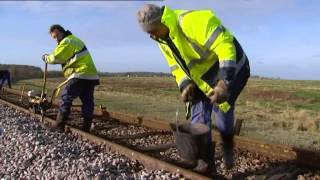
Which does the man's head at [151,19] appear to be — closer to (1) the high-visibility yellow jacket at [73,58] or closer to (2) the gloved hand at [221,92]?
(2) the gloved hand at [221,92]

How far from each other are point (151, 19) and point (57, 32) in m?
4.86

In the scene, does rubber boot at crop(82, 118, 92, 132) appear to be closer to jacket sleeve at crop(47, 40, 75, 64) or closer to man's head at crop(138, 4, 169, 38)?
jacket sleeve at crop(47, 40, 75, 64)

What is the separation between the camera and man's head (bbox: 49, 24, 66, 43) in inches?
365

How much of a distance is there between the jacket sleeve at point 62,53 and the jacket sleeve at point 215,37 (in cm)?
481

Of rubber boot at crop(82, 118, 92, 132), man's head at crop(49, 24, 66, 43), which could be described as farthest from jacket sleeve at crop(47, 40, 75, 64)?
rubber boot at crop(82, 118, 92, 132)

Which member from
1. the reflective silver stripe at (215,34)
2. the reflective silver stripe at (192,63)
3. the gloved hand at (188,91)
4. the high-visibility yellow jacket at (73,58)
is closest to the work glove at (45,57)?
the high-visibility yellow jacket at (73,58)

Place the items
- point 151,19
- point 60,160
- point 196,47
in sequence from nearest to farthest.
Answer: point 151,19 → point 196,47 → point 60,160

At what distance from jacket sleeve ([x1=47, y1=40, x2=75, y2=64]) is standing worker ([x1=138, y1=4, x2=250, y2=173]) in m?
4.03

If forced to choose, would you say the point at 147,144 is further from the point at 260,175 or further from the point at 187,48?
the point at 187,48

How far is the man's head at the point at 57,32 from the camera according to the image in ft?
30.4

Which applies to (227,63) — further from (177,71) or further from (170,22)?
(177,71)

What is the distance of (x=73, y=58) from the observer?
9.35 metres

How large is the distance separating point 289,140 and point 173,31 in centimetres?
557

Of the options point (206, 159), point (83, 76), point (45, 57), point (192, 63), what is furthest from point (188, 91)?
point (45, 57)
